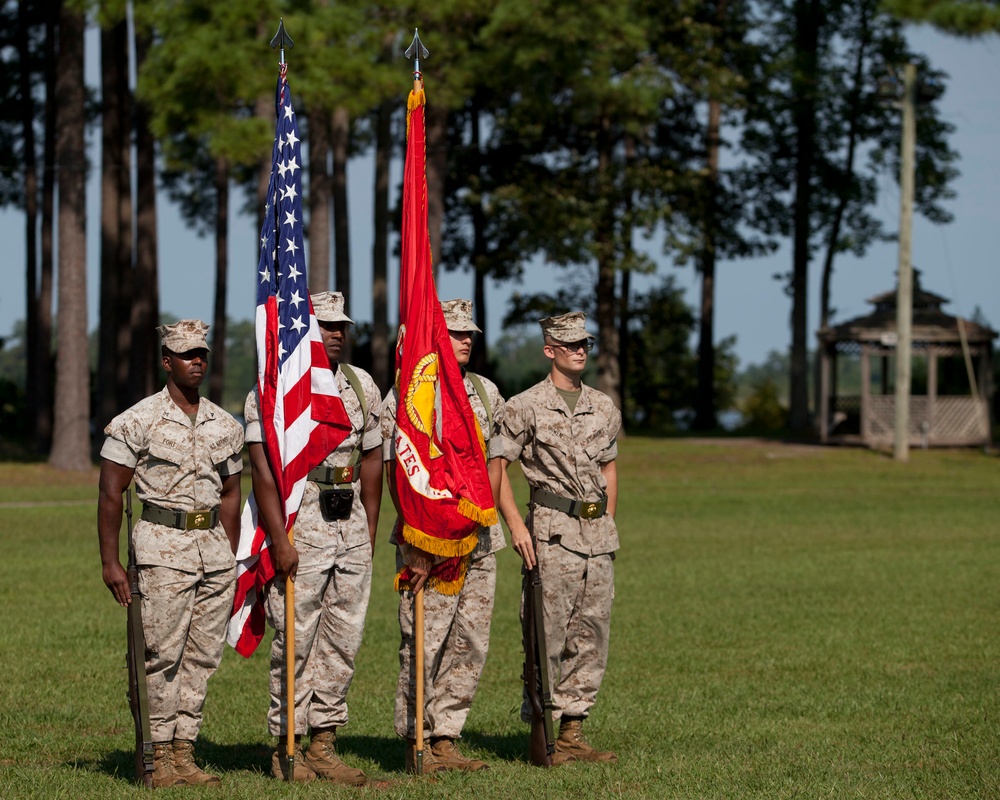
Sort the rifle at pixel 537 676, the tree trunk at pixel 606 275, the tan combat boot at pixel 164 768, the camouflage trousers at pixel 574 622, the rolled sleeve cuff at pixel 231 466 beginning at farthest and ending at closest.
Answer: the tree trunk at pixel 606 275
the camouflage trousers at pixel 574 622
the rifle at pixel 537 676
the rolled sleeve cuff at pixel 231 466
the tan combat boot at pixel 164 768

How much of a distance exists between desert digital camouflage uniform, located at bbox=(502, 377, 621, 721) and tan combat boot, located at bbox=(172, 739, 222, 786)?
1.77 metres

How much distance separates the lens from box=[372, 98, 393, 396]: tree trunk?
1463 inches

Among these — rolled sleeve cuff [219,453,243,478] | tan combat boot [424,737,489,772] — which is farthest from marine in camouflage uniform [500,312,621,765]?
rolled sleeve cuff [219,453,243,478]

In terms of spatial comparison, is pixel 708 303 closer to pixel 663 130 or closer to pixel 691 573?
pixel 663 130

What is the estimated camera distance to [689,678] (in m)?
11.5

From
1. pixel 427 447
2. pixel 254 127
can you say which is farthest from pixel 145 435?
pixel 254 127

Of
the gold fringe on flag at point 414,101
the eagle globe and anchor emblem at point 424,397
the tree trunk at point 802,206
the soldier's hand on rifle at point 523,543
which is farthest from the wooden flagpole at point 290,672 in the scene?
the tree trunk at point 802,206

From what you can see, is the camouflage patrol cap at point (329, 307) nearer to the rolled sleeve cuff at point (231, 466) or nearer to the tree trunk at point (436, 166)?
the rolled sleeve cuff at point (231, 466)

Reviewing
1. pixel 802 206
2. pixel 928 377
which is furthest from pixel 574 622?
pixel 802 206

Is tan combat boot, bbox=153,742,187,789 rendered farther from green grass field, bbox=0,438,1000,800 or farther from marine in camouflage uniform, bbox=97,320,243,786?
green grass field, bbox=0,438,1000,800

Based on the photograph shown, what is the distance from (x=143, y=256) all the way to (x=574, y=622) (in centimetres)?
3005

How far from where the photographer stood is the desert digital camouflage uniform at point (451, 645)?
26.6 ft

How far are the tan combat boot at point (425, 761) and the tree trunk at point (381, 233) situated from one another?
28959 mm

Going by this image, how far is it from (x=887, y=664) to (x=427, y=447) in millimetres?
5509
